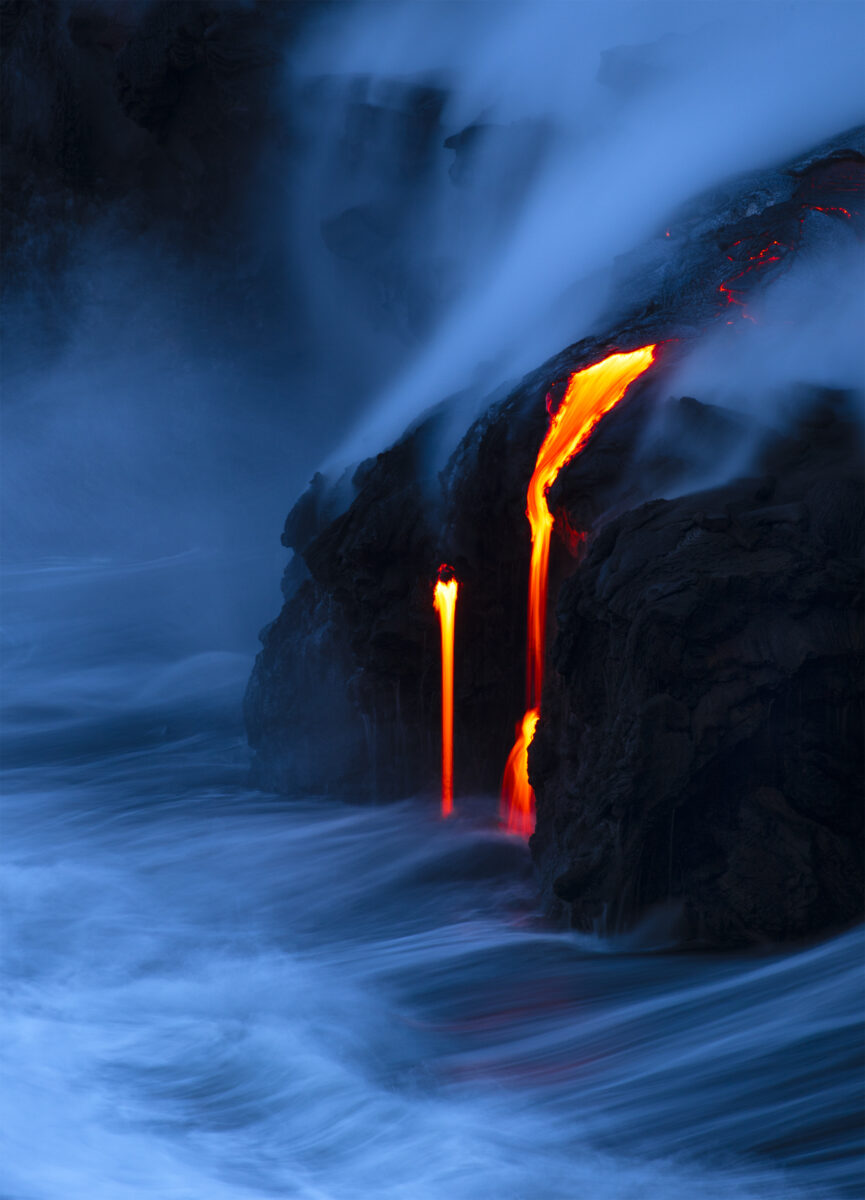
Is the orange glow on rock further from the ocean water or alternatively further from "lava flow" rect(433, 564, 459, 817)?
"lava flow" rect(433, 564, 459, 817)

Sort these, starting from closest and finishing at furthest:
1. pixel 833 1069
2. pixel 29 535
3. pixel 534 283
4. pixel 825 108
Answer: pixel 833 1069 → pixel 825 108 → pixel 534 283 → pixel 29 535

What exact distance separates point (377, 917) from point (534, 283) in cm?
538

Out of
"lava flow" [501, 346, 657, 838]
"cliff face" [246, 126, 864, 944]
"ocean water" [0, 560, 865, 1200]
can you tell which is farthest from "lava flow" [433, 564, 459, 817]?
"lava flow" [501, 346, 657, 838]

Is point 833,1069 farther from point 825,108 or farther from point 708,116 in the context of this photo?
point 708,116

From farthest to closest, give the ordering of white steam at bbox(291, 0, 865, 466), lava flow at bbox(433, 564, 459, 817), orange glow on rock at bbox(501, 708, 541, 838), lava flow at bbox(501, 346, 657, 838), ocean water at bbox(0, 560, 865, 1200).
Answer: white steam at bbox(291, 0, 865, 466), lava flow at bbox(433, 564, 459, 817), orange glow on rock at bbox(501, 708, 541, 838), lava flow at bbox(501, 346, 657, 838), ocean water at bbox(0, 560, 865, 1200)

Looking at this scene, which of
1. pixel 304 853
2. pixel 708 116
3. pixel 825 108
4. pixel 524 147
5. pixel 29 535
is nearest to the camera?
pixel 304 853

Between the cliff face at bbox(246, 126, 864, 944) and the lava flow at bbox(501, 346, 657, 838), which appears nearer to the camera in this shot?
the cliff face at bbox(246, 126, 864, 944)

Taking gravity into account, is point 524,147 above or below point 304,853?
above

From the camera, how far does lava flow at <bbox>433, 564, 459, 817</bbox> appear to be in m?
7.67

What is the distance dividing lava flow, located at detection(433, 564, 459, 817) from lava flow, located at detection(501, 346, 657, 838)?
401 mm

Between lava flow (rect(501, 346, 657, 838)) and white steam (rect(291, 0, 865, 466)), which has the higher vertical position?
white steam (rect(291, 0, 865, 466))

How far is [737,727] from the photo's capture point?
4992mm

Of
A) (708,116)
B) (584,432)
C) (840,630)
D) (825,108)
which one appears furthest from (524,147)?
(840,630)

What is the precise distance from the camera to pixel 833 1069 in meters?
4.03
